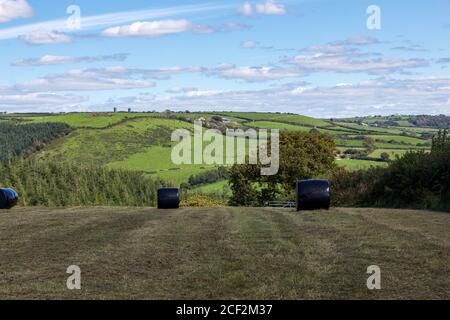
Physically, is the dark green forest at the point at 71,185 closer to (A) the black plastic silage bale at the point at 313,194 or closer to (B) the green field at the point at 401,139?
(A) the black plastic silage bale at the point at 313,194

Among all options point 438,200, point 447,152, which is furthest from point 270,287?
point 447,152

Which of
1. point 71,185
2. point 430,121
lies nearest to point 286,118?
point 430,121

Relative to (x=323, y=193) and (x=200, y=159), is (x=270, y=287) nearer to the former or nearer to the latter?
(x=323, y=193)

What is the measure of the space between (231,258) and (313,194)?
13.3 metres

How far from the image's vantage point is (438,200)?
98.0 feet

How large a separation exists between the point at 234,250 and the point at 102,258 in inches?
125

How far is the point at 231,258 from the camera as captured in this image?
44.4 ft

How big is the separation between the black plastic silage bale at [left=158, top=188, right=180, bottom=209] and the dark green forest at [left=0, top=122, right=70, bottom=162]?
123 meters

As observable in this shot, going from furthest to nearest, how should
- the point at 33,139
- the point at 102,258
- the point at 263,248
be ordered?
the point at 33,139 < the point at 263,248 < the point at 102,258

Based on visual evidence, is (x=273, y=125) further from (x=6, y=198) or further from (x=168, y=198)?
(x=6, y=198)

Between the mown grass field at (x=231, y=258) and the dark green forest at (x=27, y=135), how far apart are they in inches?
5452

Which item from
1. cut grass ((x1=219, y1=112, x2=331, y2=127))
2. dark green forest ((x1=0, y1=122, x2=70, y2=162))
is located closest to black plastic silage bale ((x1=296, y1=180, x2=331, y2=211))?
dark green forest ((x1=0, y1=122, x2=70, y2=162))

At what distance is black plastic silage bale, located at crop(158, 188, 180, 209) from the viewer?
34969 millimetres

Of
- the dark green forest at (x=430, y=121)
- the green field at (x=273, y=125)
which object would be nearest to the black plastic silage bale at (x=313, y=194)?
the green field at (x=273, y=125)
